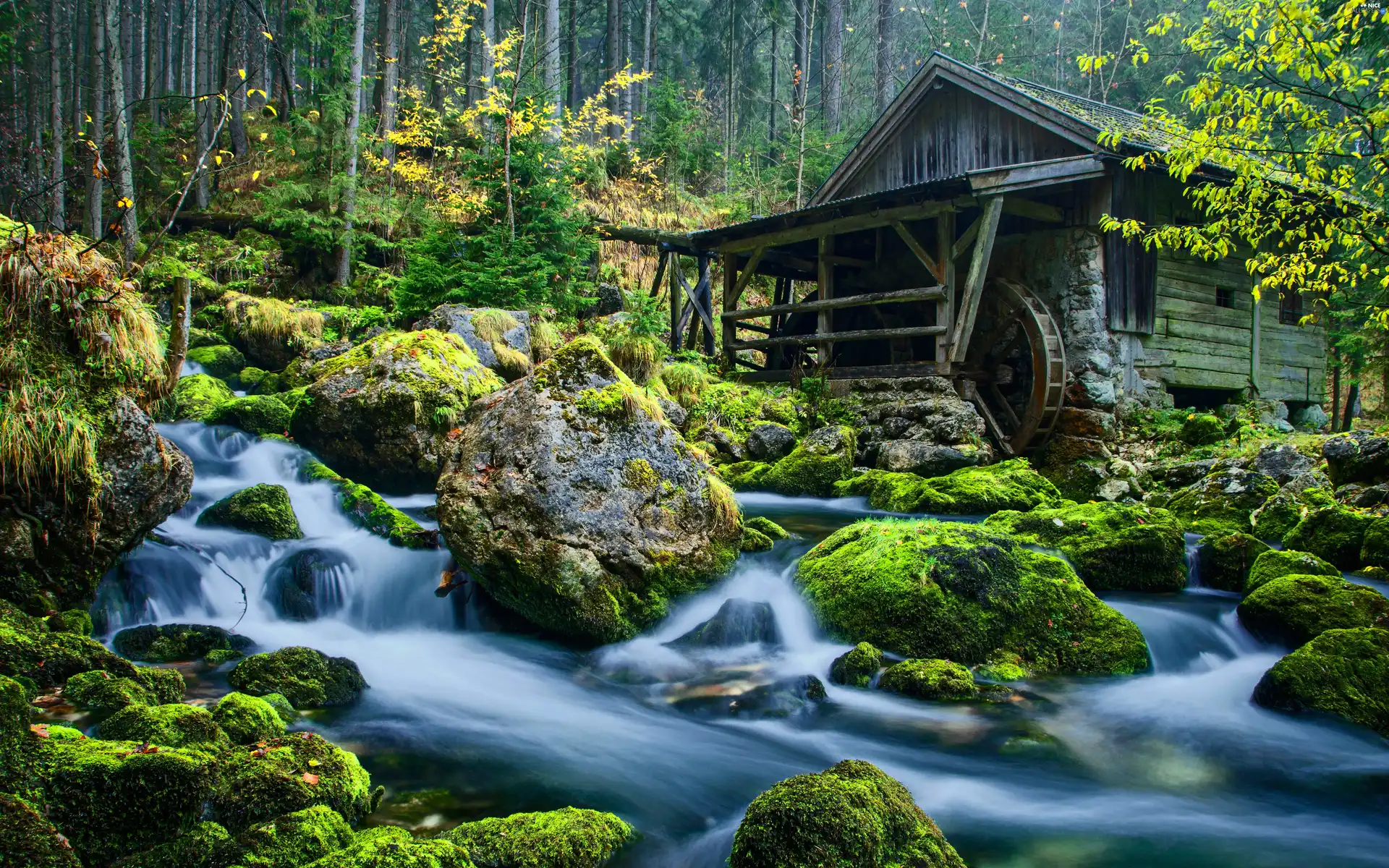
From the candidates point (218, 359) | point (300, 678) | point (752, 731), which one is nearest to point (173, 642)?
point (300, 678)

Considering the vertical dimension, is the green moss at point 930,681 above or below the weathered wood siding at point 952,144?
below

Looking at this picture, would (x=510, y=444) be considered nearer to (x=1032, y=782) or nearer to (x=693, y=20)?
(x=1032, y=782)

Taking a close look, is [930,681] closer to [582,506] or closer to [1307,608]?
[582,506]

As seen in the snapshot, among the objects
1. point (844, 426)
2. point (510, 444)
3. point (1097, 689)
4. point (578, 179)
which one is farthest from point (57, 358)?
point (578, 179)

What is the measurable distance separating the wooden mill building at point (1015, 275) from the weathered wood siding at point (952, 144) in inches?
1.2

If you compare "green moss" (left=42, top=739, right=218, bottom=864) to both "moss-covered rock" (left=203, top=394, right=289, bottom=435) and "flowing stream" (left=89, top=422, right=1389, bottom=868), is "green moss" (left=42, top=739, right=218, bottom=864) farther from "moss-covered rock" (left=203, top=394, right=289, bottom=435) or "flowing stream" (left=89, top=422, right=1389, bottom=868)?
"moss-covered rock" (left=203, top=394, right=289, bottom=435)

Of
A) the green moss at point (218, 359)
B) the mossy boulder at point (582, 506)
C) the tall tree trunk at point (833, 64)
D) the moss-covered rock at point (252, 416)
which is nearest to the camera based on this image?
the mossy boulder at point (582, 506)

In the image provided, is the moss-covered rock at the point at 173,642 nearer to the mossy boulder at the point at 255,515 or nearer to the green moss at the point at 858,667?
the mossy boulder at the point at 255,515

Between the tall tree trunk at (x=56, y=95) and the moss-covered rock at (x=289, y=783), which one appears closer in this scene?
the moss-covered rock at (x=289, y=783)

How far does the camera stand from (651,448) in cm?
601

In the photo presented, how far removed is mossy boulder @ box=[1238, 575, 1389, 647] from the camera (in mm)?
4977

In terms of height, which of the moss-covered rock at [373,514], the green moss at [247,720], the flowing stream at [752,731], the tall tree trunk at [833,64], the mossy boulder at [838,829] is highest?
the tall tree trunk at [833,64]

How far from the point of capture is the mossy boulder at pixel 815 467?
10.9m

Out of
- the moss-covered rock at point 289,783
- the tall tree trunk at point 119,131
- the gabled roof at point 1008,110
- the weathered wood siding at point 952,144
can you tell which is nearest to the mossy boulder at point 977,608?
the moss-covered rock at point 289,783
